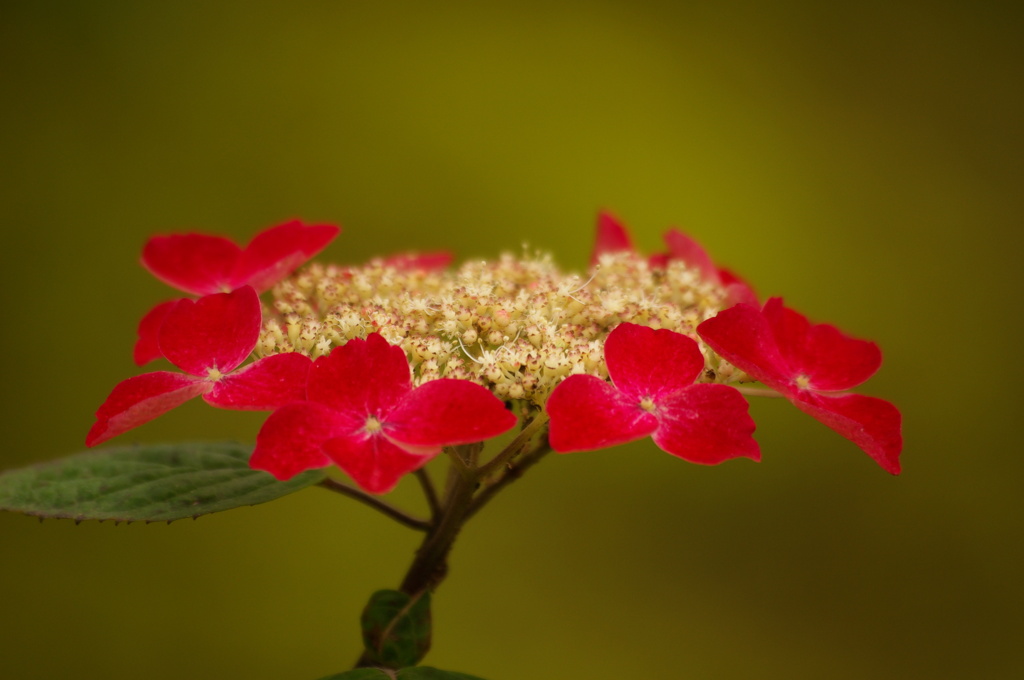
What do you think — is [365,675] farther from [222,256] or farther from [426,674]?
[222,256]

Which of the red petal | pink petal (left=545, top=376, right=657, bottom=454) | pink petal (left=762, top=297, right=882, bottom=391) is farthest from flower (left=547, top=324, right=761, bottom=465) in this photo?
the red petal

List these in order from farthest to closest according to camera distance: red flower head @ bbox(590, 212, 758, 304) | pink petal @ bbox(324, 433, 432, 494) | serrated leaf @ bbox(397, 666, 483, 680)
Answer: red flower head @ bbox(590, 212, 758, 304)
serrated leaf @ bbox(397, 666, 483, 680)
pink petal @ bbox(324, 433, 432, 494)

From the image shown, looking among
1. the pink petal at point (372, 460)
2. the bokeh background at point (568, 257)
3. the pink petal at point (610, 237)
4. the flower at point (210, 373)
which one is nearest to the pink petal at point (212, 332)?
the flower at point (210, 373)

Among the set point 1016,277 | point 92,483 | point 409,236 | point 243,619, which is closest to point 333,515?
point 243,619

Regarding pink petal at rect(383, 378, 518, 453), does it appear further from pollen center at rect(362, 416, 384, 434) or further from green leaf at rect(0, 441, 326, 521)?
green leaf at rect(0, 441, 326, 521)

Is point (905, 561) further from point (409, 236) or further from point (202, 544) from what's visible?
point (202, 544)

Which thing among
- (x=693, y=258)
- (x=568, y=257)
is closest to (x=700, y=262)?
(x=693, y=258)
